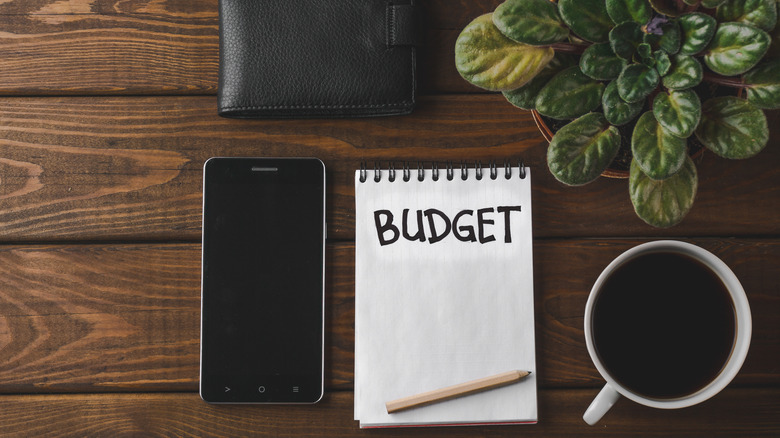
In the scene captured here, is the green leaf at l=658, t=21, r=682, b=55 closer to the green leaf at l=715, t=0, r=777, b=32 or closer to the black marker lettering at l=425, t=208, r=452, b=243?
the green leaf at l=715, t=0, r=777, b=32

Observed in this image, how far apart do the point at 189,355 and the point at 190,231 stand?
0.13 meters

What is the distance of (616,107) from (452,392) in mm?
316

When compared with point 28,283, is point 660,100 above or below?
above

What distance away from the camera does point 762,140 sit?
0.40 m

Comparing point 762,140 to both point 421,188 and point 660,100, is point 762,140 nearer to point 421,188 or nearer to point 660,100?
point 660,100

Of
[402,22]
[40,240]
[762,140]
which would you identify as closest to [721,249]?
[762,140]

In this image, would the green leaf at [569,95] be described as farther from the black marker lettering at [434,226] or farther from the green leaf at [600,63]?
the black marker lettering at [434,226]

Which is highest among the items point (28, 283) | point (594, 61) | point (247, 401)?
point (594, 61)

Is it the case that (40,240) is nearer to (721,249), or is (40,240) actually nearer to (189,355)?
(189,355)

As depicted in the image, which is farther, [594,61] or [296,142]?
[296,142]

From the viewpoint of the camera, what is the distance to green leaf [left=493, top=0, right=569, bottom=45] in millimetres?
400

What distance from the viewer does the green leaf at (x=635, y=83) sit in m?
0.40

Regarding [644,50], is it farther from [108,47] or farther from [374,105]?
[108,47]

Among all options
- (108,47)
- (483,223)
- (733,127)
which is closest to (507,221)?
(483,223)
